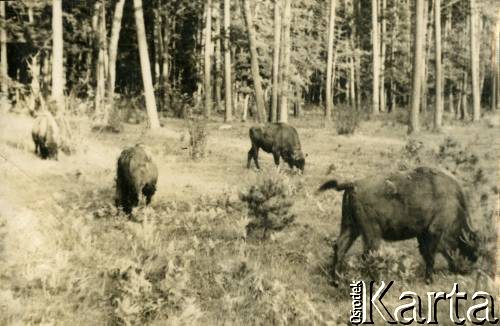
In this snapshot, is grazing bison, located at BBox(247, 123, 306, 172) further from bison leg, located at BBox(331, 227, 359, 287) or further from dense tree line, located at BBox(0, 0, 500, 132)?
bison leg, located at BBox(331, 227, 359, 287)

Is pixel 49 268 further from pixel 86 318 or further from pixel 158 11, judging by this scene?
pixel 158 11

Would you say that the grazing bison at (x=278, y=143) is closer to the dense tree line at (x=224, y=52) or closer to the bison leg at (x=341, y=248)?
the dense tree line at (x=224, y=52)

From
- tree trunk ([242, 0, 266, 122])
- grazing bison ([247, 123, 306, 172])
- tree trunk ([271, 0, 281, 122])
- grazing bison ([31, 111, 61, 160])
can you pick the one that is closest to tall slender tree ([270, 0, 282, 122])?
tree trunk ([271, 0, 281, 122])

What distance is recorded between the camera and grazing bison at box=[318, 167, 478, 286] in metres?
5.71

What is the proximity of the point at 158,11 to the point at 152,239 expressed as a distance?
2098 centimetres

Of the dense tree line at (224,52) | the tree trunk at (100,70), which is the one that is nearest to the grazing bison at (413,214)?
the dense tree line at (224,52)

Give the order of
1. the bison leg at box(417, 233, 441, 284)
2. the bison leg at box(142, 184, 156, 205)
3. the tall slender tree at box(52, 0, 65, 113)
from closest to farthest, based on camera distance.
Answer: the bison leg at box(417, 233, 441, 284) < the bison leg at box(142, 184, 156, 205) < the tall slender tree at box(52, 0, 65, 113)

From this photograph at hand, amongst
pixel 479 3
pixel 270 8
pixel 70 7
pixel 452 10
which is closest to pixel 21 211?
pixel 70 7

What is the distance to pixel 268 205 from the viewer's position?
7082 mm

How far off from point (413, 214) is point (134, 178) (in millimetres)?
3978

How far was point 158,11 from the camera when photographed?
25703 millimetres

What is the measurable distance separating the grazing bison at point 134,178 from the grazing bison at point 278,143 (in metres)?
3.70

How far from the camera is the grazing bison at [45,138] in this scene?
966 centimetres

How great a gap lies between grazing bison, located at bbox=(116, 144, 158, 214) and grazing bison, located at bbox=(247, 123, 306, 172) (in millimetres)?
3695
